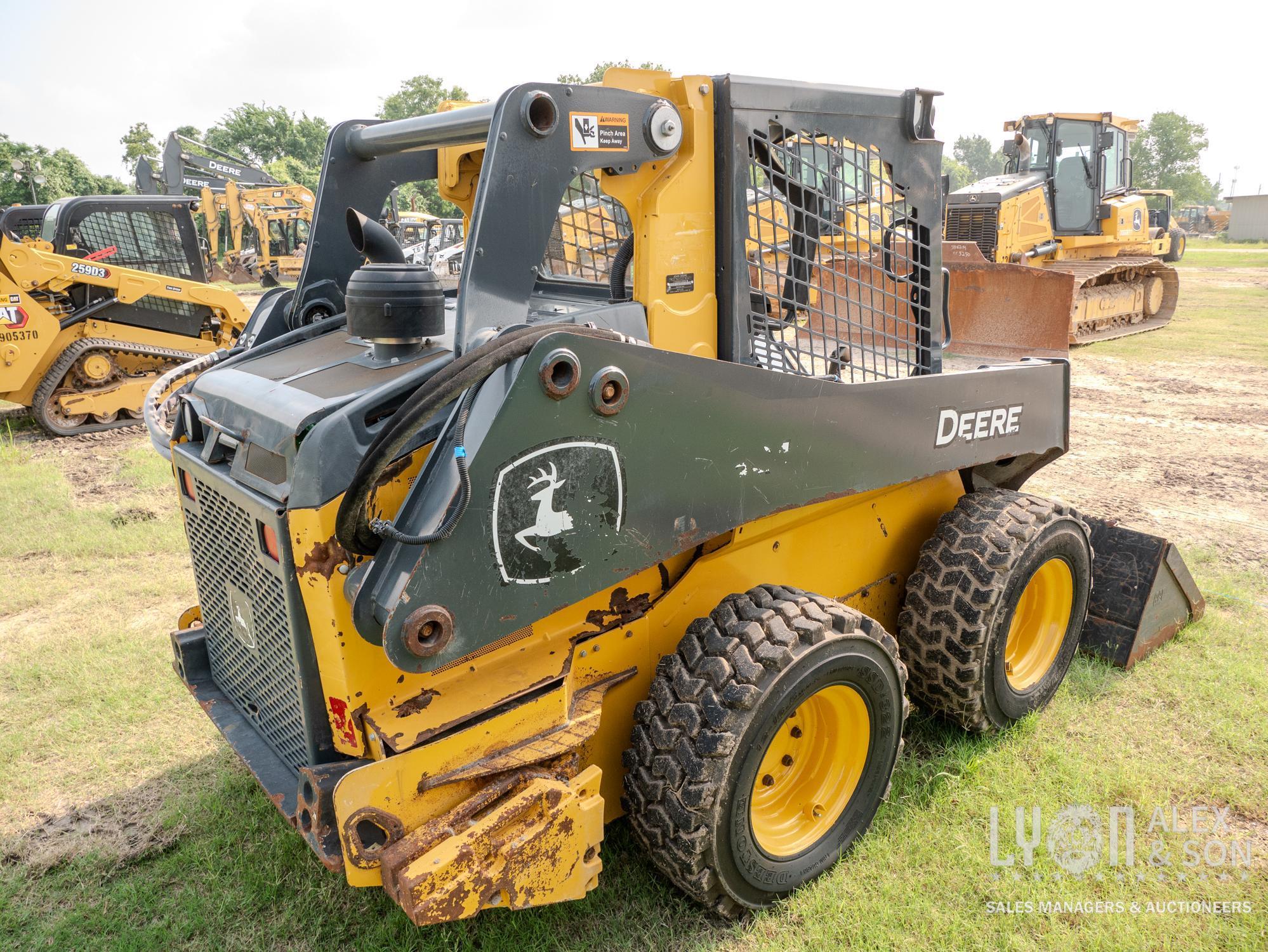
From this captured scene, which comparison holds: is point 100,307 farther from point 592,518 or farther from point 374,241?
point 592,518

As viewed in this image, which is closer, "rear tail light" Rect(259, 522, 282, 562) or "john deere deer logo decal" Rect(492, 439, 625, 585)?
"john deere deer logo decal" Rect(492, 439, 625, 585)

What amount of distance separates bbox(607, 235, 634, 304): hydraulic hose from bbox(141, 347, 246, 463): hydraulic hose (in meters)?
1.34

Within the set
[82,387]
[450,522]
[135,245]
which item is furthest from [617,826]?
[135,245]

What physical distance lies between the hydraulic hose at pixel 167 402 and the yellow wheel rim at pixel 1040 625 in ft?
10.7

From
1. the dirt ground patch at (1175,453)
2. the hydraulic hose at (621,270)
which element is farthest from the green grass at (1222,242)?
the hydraulic hose at (621,270)

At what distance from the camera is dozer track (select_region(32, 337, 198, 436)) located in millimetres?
9086

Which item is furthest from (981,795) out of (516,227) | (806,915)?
(516,227)

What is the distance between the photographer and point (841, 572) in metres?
3.36

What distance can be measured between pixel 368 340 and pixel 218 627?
1.21 meters

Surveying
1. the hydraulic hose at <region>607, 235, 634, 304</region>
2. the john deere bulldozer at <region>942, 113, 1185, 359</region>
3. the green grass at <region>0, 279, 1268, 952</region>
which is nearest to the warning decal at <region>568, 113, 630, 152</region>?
the hydraulic hose at <region>607, 235, 634, 304</region>

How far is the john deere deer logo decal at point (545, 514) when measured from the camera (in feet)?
6.89

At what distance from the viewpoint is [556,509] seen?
7.04 ft

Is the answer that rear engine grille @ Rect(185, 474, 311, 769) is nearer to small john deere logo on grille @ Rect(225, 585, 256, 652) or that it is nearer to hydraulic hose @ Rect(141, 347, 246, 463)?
small john deere logo on grille @ Rect(225, 585, 256, 652)

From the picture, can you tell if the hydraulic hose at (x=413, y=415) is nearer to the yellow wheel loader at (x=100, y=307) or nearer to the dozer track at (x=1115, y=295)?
the yellow wheel loader at (x=100, y=307)
